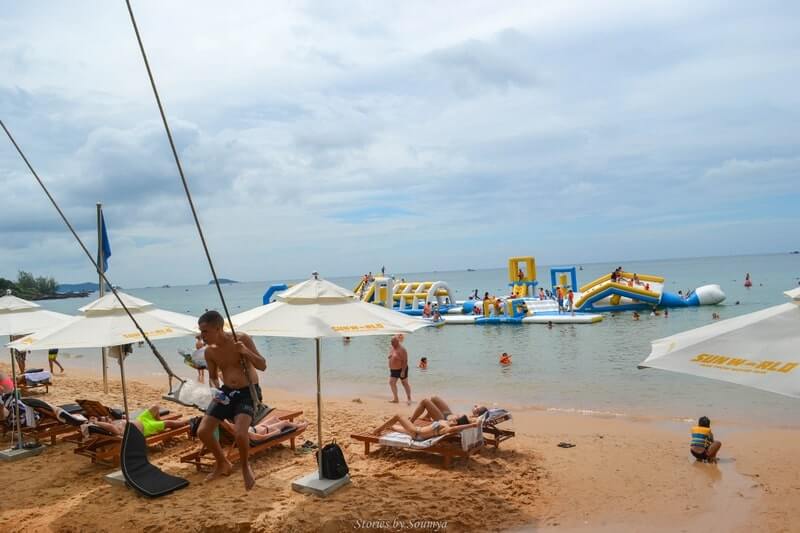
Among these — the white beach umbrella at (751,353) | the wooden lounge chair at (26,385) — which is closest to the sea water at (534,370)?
the wooden lounge chair at (26,385)

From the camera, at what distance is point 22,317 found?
8.09 m

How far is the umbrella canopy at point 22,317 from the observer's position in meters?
7.76

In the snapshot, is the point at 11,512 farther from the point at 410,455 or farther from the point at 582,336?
the point at 582,336

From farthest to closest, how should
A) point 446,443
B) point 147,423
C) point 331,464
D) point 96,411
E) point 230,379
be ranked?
point 96,411, point 147,423, point 446,443, point 331,464, point 230,379

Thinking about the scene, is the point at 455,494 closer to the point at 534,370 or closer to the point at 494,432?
the point at 494,432

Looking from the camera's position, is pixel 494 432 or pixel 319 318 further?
pixel 494 432

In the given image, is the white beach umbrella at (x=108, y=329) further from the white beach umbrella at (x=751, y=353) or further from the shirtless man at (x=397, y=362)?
the shirtless man at (x=397, y=362)

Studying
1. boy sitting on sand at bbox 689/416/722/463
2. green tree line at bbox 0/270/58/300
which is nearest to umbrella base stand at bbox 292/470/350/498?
boy sitting on sand at bbox 689/416/722/463

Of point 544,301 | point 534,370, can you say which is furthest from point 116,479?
point 544,301

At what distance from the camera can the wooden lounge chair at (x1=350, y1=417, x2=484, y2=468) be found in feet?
19.8

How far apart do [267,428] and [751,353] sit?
16.4ft

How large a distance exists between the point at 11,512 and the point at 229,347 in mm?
2557

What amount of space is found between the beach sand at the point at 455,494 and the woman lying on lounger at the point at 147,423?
27cm

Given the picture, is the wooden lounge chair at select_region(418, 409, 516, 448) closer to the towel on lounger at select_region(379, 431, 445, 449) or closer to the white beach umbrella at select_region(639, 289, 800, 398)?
the towel on lounger at select_region(379, 431, 445, 449)
